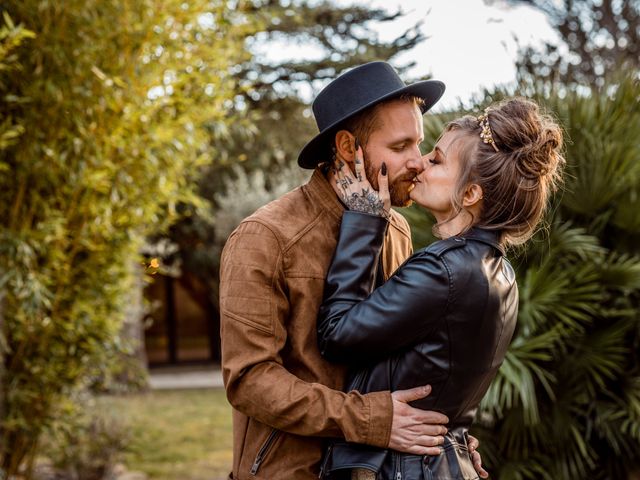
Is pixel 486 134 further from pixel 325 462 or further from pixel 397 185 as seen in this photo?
pixel 325 462

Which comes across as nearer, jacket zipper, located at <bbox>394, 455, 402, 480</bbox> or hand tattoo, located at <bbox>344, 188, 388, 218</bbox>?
jacket zipper, located at <bbox>394, 455, 402, 480</bbox>

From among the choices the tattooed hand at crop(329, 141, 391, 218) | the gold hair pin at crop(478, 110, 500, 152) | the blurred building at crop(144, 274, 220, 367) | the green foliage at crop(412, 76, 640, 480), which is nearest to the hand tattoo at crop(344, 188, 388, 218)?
the tattooed hand at crop(329, 141, 391, 218)

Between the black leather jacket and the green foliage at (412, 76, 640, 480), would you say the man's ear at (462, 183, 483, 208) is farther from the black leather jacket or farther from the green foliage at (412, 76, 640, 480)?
the green foliage at (412, 76, 640, 480)

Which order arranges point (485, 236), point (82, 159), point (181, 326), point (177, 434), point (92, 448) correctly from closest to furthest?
point (485, 236) → point (82, 159) → point (92, 448) → point (177, 434) → point (181, 326)

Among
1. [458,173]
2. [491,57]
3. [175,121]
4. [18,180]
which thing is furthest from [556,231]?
[18,180]

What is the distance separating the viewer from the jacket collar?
7.10ft

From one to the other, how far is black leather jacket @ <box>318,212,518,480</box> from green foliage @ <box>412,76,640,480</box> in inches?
110

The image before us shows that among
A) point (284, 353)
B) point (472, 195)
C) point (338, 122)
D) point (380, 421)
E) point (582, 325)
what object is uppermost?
point (338, 122)

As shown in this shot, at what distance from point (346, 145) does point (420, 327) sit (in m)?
0.65

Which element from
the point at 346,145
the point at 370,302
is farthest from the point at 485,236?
the point at 346,145

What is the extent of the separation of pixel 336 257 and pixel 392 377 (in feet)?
1.22

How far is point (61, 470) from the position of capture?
6.89 m

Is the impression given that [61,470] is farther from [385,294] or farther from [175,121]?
[385,294]

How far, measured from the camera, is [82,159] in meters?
4.95
